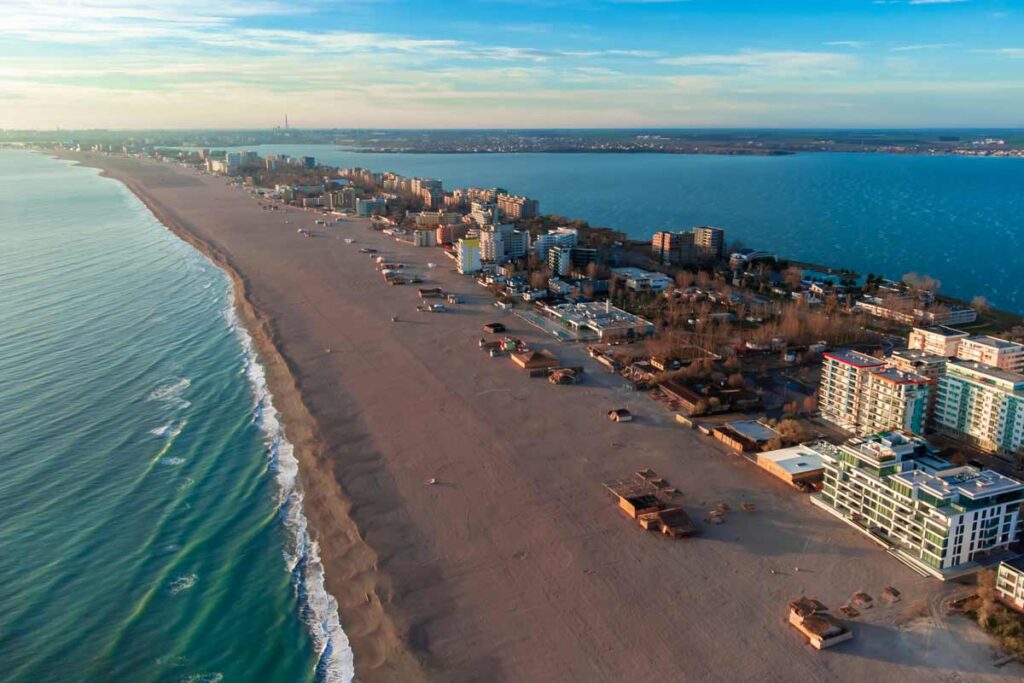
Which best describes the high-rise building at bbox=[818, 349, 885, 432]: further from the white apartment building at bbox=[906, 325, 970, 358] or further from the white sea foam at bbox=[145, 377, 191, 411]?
the white sea foam at bbox=[145, 377, 191, 411]

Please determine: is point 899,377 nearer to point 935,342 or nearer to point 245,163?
point 935,342

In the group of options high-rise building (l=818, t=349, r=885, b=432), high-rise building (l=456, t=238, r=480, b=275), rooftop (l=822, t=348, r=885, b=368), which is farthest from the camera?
high-rise building (l=456, t=238, r=480, b=275)

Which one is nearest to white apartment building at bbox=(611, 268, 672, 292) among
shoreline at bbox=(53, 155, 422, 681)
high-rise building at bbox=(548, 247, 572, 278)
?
high-rise building at bbox=(548, 247, 572, 278)

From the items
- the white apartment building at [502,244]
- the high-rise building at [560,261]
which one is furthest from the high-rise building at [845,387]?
the white apartment building at [502,244]

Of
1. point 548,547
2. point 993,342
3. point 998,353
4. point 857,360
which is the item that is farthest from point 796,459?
point 993,342

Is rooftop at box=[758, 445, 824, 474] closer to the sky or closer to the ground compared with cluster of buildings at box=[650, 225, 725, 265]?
closer to the ground

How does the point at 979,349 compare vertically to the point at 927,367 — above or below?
above

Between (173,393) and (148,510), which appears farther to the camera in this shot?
(173,393)
